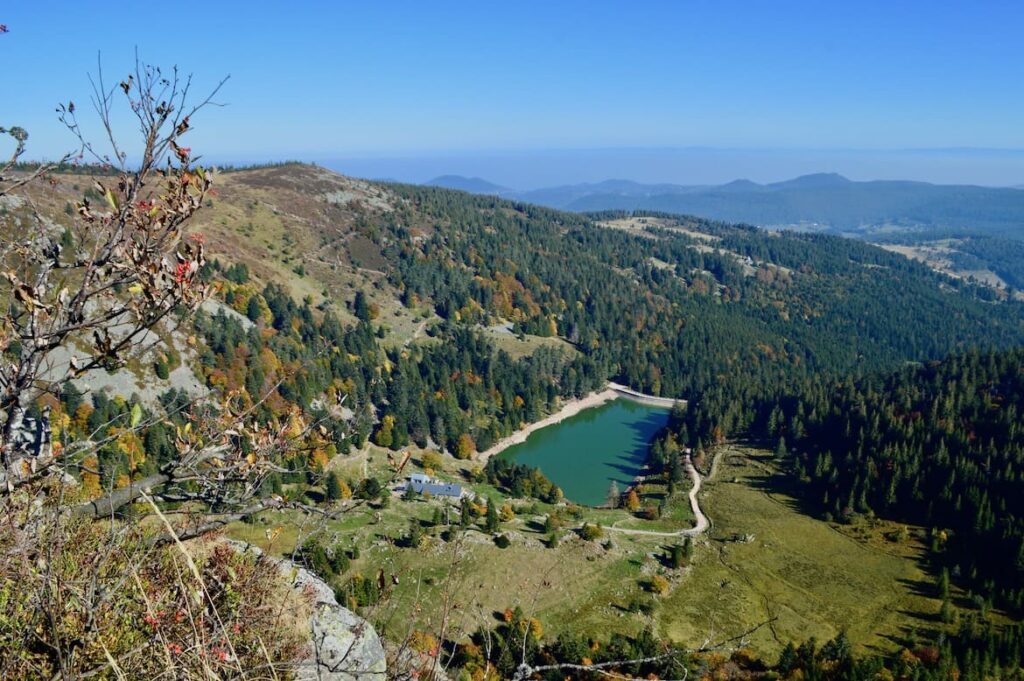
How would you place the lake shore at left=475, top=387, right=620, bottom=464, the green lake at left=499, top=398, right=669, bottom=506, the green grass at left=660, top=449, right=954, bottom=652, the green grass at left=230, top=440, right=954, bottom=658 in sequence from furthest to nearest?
1. the lake shore at left=475, top=387, right=620, bottom=464
2. the green lake at left=499, top=398, right=669, bottom=506
3. the green grass at left=660, top=449, right=954, bottom=652
4. the green grass at left=230, top=440, right=954, bottom=658

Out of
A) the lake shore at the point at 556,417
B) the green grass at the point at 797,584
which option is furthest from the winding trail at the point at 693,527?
the lake shore at the point at 556,417

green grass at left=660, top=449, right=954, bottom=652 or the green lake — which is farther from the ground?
green grass at left=660, top=449, right=954, bottom=652

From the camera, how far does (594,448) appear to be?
96.6 m

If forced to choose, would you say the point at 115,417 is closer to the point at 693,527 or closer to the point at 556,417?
the point at 693,527

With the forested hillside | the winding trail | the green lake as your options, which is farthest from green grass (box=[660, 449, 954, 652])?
the green lake

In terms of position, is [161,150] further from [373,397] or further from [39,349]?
→ [373,397]

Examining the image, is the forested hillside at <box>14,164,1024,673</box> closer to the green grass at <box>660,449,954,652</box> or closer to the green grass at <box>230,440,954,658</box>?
the green grass at <box>660,449,954,652</box>

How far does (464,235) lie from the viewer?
17125 centimetres

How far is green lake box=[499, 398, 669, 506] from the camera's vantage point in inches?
3302

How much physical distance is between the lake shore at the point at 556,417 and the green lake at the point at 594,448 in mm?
981

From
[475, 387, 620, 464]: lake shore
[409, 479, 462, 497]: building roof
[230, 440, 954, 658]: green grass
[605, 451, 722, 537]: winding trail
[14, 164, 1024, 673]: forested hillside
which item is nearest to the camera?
[230, 440, 954, 658]: green grass

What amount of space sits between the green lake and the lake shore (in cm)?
98

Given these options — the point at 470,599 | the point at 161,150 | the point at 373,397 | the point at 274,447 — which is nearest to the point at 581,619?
the point at 470,599

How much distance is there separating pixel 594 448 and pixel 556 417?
44.7 ft
